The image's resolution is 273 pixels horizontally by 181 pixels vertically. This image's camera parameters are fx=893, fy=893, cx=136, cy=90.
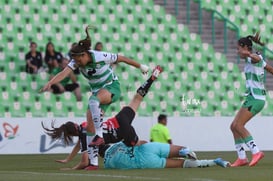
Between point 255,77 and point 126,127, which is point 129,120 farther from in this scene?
point 255,77

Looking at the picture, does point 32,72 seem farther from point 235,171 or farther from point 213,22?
point 235,171

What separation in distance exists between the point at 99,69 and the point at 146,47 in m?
12.2

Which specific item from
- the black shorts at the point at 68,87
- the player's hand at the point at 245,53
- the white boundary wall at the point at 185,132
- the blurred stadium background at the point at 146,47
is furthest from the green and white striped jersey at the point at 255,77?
the black shorts at the point at 68,87

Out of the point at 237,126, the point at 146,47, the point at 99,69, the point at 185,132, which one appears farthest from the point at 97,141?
the point at 146,47

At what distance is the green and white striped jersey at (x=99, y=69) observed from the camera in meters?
14.6

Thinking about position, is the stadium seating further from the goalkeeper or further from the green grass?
the green grass

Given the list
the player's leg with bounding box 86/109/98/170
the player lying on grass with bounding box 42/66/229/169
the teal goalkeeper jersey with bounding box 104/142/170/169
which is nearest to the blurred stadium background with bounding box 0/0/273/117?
the player's leg with bounding box 86/109/98/170

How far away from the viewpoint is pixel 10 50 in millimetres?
25203

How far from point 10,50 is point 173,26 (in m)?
5.33

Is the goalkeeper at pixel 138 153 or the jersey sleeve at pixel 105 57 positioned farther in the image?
the jersey sleeve at pixel 105 57

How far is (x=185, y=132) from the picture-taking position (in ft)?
80.3

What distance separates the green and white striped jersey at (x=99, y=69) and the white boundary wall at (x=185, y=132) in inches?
338

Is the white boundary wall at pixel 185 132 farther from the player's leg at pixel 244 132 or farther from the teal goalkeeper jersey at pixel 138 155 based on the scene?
the teal goalkeeper jersey at pixel 138 155

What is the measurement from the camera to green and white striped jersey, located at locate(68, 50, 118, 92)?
14.6m
